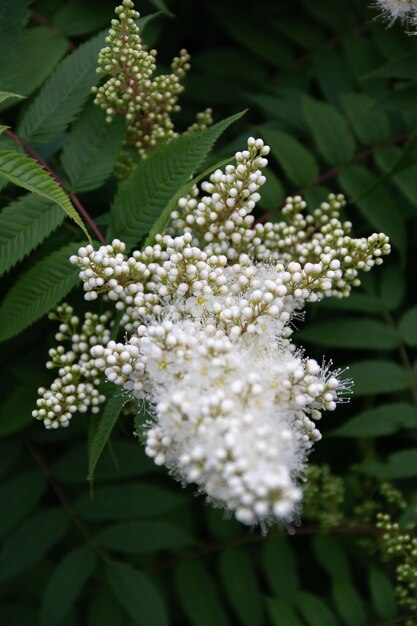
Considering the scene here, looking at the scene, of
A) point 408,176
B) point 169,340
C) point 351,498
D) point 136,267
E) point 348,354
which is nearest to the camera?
point 169,340

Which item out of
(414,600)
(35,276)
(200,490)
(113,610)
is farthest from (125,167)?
(414,600)

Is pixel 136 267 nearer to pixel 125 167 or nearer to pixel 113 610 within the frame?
pixel 125 167

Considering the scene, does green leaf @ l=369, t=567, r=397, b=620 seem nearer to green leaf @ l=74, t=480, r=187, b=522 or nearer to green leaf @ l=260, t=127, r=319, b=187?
green leaf @ l=74, t=480, r=187, b=522

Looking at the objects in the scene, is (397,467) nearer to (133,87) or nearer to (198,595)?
(198,595)

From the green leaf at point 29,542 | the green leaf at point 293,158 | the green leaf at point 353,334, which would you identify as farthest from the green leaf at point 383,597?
the green leaf at point 293,158

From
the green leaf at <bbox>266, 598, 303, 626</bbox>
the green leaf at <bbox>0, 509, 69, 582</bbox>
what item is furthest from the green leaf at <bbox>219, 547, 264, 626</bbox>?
the green leaf at <bbox>0, 509, 69, 582</bbox>

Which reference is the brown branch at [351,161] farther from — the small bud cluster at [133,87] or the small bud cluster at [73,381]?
the small bud cluster at [73,381]

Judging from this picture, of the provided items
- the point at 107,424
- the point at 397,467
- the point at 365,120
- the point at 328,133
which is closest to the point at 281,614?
the point at 397,467
